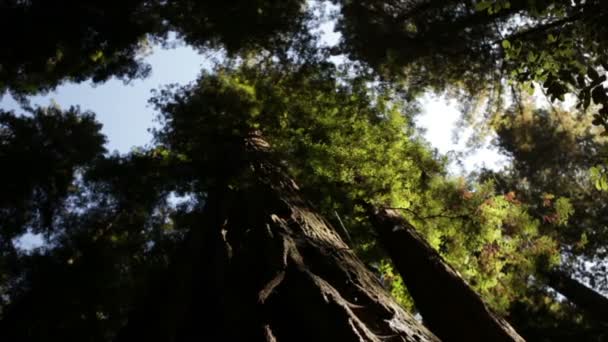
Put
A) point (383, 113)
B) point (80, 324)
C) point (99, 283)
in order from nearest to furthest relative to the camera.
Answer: point (383, 113)
point (80, 324)
point (99, 283)

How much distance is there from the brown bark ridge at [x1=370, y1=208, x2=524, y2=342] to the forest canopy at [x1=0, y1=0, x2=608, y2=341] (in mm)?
25

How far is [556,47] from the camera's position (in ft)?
9.29

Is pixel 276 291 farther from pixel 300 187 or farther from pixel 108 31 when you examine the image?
pixel 108 31

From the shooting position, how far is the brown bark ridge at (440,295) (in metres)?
4.26

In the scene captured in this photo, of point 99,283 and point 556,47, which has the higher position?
point 99,283

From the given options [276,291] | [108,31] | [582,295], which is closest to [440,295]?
[276,291]

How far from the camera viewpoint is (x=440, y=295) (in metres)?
4.88

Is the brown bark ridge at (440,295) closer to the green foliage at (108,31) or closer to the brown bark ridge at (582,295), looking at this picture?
the brown bark ridge at (582,295)

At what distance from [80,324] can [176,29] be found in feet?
25.0

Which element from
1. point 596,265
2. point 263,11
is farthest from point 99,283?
point 596,265

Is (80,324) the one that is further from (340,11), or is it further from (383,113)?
(340,11)

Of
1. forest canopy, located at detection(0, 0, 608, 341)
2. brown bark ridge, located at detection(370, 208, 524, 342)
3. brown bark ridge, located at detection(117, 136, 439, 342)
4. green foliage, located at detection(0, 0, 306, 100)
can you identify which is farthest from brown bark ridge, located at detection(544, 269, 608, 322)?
green foliage, located at detection(0, 0, 306, 100)

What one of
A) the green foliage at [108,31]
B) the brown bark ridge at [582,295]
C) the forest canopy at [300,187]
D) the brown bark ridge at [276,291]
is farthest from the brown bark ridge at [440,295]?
the green foliage at [108,31]

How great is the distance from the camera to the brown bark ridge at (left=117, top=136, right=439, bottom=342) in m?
2.39
